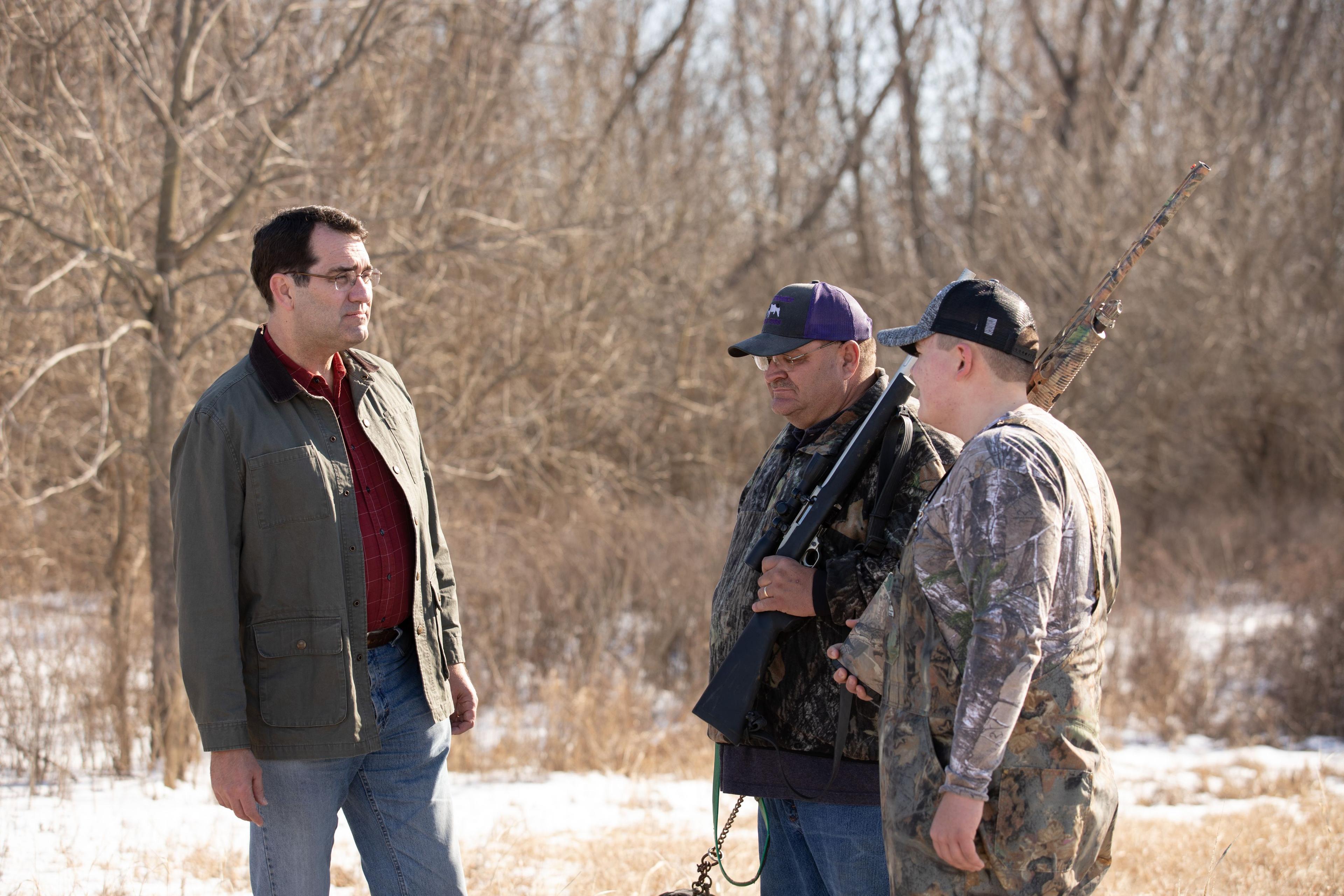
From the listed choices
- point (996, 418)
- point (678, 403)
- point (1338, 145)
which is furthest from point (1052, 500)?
point (1338, 145)

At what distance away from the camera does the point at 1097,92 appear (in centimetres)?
1606

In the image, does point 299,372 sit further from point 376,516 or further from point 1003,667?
point 1003,667

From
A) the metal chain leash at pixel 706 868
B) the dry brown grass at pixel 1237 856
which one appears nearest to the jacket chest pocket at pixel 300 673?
the metal chain leash at pixel 706 868

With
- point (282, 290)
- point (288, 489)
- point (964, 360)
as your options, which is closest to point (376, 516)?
point (288, 489)

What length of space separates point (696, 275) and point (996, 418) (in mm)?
11834

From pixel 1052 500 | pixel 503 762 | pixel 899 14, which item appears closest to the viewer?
pixel 1052 500

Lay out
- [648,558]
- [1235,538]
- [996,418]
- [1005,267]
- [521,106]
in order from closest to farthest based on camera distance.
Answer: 1. [996,418]
2. [648,558]
3. [521,106]
4. [1235,538]
5. [1005,267]

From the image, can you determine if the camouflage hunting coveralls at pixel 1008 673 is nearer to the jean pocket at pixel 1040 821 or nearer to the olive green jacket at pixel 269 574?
the jean pocket at pixel 1040 821

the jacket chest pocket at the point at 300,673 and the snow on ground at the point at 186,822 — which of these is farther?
the snow on ground at the point at 186,822

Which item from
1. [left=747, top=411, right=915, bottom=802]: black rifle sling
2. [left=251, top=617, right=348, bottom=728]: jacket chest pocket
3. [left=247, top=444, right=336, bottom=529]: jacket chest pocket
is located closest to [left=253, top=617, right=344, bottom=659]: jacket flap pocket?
[left=251, top=617, right=348, bottom=728]: jacket chest pocket

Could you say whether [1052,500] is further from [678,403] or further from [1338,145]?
[1338,145]

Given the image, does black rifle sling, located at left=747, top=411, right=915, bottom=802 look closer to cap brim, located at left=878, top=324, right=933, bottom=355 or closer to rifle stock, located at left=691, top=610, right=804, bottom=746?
rifle stock, located at left=691, top=610, right=804, bottom=746

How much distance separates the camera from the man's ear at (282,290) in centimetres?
277

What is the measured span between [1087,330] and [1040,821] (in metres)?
1.14
